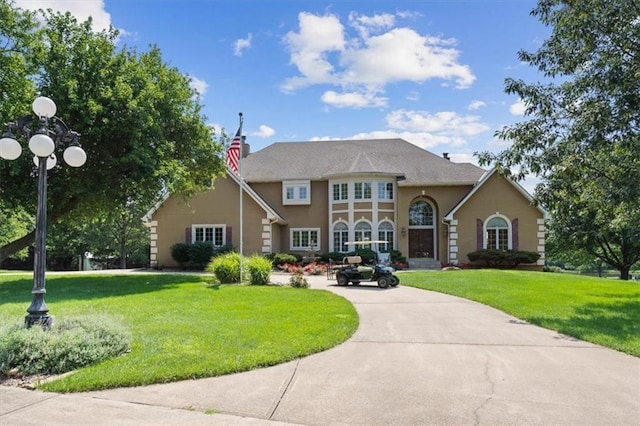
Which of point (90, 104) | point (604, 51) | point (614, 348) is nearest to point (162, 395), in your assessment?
point (614, 348)

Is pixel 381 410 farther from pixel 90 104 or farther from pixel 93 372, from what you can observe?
pixel 90 104

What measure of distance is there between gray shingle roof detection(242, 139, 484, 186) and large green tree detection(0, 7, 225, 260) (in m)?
13.1

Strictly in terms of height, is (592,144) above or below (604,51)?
below

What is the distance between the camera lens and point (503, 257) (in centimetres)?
2820

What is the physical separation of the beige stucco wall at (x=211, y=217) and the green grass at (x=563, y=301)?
11.9 metres

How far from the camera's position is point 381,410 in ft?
16.3

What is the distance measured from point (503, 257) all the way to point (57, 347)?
2658 cm

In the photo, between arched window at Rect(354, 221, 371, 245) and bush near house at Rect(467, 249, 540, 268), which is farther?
arched window at Rect(354, 221, 371, 245)

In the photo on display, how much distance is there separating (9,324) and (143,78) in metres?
13.9

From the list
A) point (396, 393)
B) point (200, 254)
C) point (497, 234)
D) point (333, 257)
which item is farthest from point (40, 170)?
point (497, 234)

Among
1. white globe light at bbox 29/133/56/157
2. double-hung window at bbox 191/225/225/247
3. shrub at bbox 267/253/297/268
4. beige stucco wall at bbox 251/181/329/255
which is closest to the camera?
white globe light at bbox 29/133/56/157

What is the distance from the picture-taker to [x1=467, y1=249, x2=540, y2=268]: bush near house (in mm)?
28172

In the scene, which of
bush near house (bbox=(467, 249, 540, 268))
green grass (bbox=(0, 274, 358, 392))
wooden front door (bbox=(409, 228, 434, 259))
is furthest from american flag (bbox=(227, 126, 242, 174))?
bush near house (bbox=(467, 249, 540, 268))

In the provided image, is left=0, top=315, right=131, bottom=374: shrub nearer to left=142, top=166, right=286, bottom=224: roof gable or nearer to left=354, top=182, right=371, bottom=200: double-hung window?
left=142, top=166, right=286, bottom=224: roof gable
